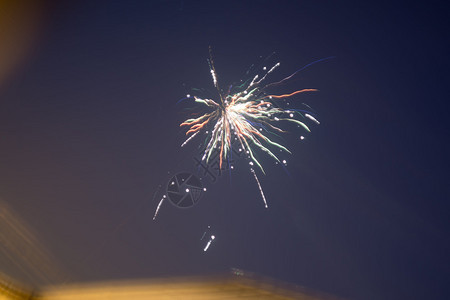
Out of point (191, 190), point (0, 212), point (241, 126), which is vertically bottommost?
point (0, 212)

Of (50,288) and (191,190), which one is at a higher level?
(191,190)

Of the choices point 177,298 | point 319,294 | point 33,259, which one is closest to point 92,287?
point 177,298

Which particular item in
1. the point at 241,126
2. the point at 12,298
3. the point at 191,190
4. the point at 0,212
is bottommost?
the point at 12,298

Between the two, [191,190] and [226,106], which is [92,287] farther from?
[226,106]

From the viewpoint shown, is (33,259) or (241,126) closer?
(33,259)

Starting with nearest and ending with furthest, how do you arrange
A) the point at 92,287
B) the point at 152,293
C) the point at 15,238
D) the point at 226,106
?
1. the point at 152,293
2. the point at 92,287
3. the point at 15,238
4. the point at 226,106

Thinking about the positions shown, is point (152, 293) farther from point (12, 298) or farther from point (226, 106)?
point (226, 106)

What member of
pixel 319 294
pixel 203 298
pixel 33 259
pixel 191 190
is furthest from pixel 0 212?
pixel 319 294

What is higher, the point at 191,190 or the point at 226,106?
the point at 226,106

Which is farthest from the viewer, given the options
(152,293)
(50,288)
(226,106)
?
(226,106)
